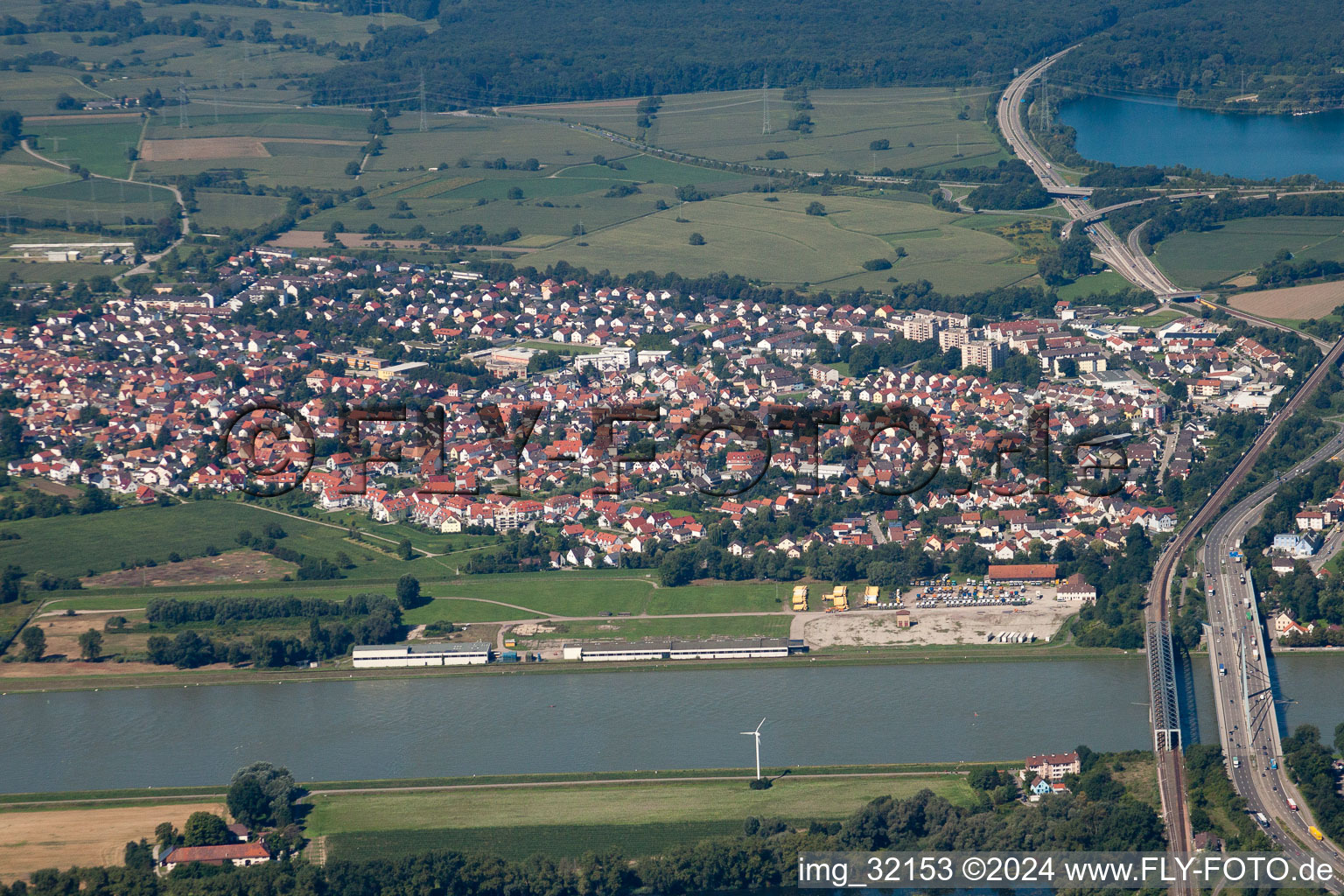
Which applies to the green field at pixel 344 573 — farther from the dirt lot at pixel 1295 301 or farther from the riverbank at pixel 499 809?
the dirt lot at pixel 1295 301

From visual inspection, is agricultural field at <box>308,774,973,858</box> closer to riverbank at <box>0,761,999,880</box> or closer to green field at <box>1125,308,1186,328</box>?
riverbank at <box>0,761,999,880</box>

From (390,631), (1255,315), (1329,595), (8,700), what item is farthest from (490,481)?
(1255,315)

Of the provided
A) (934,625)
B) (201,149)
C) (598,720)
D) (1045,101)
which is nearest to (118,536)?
(598,720)

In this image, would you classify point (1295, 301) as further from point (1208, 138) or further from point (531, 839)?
point (531, 839)

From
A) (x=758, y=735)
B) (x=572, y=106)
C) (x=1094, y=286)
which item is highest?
(x=572, y=106)

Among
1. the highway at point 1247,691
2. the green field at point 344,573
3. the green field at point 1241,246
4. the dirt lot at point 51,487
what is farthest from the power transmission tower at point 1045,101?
the dirt lot at point 51,487

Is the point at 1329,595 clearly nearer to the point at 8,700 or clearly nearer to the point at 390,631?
the point at 390,631
